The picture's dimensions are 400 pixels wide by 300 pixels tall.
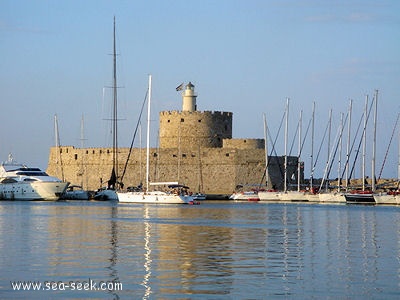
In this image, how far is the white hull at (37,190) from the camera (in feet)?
136

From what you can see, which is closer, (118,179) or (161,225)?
(161,225)

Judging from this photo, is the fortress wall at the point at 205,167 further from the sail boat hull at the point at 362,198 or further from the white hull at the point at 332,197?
the sail boat hull at the point at 362,198

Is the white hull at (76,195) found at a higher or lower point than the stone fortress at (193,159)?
lower

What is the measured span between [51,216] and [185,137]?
71.5 feet

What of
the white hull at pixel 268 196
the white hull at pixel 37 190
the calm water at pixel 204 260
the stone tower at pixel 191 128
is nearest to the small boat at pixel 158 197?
the white hull at pixel 37 190

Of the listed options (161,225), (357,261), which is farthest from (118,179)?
(357,261)

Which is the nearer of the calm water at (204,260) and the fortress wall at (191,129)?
the calm water at (204,260)

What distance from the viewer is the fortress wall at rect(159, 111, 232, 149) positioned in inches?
1855

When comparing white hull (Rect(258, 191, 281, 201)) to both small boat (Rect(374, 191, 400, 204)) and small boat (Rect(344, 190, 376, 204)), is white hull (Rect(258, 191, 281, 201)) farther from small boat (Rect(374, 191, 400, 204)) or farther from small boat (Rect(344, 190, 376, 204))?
small boat (Rect(374, 191, 400, 204))

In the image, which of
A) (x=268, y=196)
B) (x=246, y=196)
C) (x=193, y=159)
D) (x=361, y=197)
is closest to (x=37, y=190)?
(x=193, y=159)

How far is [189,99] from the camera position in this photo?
4853 cm

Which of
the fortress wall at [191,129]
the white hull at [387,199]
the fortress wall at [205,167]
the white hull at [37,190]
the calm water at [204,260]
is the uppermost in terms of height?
the fortress wall at [191,129]

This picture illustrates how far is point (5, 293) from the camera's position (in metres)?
Result: 9.91

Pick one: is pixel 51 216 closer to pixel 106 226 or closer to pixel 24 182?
pixel 106 226
